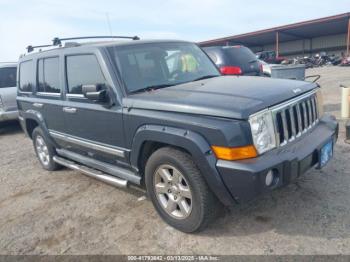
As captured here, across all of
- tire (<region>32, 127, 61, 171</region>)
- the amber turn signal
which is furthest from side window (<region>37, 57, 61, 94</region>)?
the amber turn signal

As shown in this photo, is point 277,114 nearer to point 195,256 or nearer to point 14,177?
point 195,256

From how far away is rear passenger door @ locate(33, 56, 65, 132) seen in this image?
14.1ft

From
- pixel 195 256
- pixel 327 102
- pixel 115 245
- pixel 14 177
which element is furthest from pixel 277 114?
pixel 327 102

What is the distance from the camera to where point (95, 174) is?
3.96 m

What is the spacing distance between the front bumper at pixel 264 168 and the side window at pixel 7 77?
8054 millimetres

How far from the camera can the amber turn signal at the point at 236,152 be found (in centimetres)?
253

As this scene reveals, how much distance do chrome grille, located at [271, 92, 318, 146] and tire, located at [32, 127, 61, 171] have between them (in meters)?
3.63

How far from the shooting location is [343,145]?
505 centimetres

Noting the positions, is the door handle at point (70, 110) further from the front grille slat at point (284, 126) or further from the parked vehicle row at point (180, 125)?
the front grille slat at point (284, 126)

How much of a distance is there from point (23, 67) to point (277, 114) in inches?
178

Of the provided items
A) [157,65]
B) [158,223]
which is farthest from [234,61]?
A: [158,223]

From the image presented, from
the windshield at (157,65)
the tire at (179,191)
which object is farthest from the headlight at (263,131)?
the windshield at (157,65)

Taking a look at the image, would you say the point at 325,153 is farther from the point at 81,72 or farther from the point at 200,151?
the point at 81,72

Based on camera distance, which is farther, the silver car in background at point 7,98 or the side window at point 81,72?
the silver car in background at point 7,98
